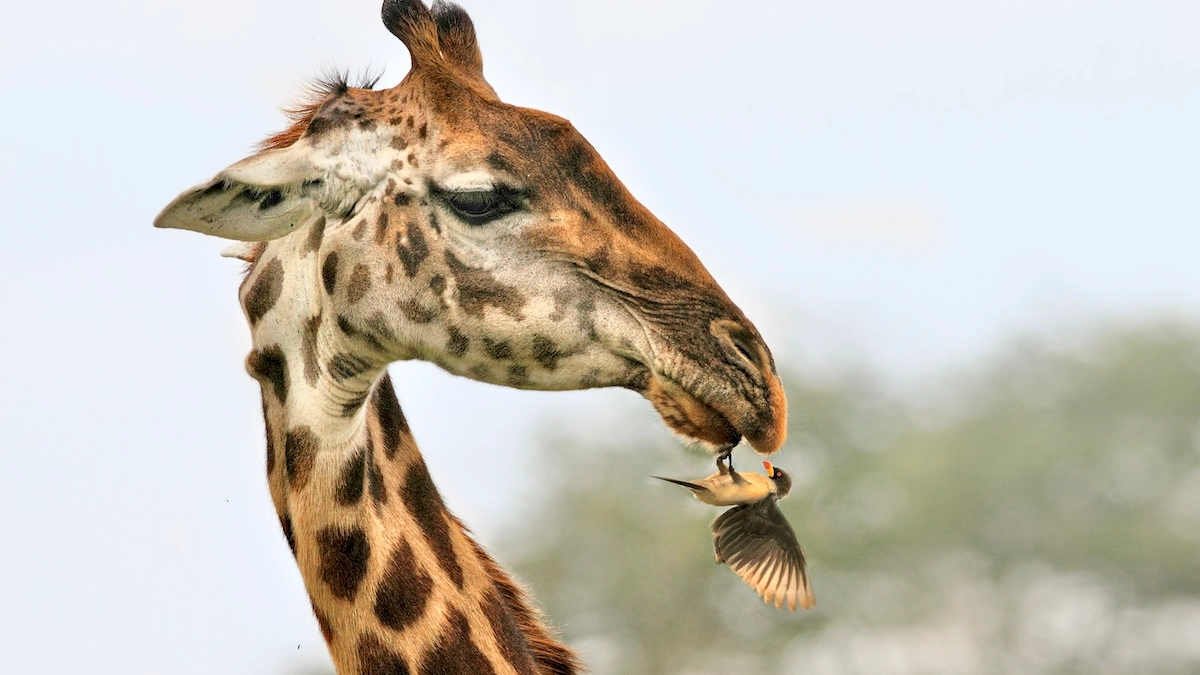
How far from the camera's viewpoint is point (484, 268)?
15.8 feet

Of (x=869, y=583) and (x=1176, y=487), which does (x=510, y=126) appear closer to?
(x=869, y=583)

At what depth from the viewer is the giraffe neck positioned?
4734mm

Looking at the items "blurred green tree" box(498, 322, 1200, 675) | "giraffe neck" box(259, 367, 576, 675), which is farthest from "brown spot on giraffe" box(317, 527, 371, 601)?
"blurred green tree" box(498, 322, 1200, 675)

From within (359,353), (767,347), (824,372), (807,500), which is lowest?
(359,353)

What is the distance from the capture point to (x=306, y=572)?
484cm

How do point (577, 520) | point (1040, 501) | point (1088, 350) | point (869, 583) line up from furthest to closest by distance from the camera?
point (1088, 350) → point (1040, 501) → point (869, 583) → point (577, 520)

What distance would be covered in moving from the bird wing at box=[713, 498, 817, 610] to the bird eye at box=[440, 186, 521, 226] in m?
1.24

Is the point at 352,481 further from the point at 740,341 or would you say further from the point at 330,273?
the point at 740,341

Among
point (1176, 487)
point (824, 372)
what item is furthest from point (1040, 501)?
point (824, 372)

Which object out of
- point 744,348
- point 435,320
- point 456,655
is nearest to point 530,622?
point 456,655

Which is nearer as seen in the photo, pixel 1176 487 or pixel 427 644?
pixel 427 644

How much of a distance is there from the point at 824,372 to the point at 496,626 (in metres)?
21.1

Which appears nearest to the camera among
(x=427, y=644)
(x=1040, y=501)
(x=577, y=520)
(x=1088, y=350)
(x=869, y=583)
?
(x=427, y=644)

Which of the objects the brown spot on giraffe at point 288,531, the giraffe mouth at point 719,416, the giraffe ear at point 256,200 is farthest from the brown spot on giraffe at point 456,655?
the giraffe ear at point 256,200
